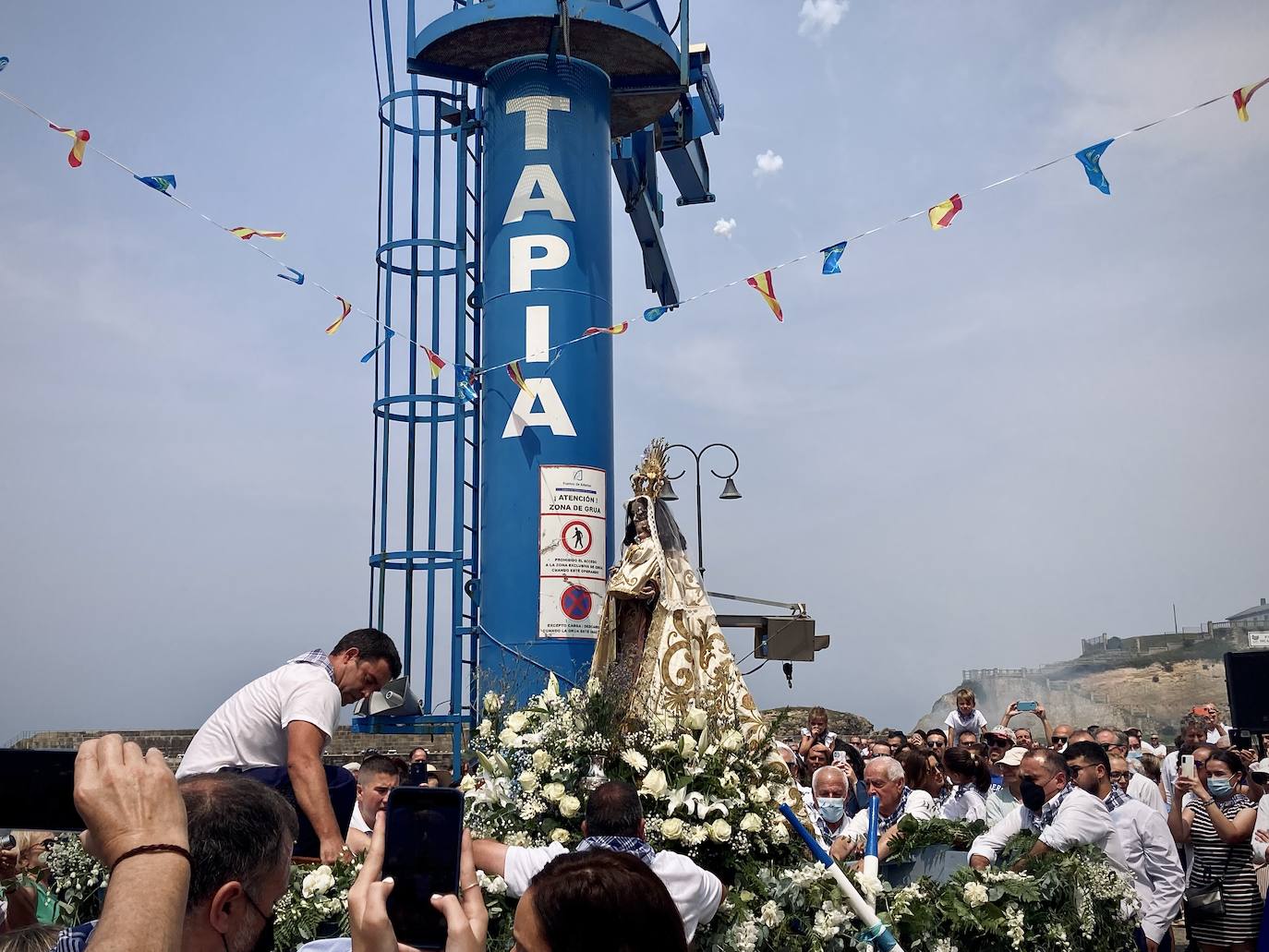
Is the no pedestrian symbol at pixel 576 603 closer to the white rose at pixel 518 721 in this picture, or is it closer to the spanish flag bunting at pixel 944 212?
the spanish flag bunting at pixel 944 212

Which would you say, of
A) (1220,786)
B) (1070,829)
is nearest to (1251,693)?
(1220,786)

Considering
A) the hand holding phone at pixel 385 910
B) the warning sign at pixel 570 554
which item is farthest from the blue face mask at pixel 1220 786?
the hand holding phone at pixel 385 910

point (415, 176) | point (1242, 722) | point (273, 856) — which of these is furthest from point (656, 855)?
point (415, 176)

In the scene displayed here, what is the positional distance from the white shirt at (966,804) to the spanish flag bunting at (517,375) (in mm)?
8066

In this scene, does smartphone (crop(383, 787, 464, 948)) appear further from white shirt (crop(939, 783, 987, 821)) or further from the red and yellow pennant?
the red and yellow pennant

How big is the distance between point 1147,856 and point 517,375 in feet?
31.0

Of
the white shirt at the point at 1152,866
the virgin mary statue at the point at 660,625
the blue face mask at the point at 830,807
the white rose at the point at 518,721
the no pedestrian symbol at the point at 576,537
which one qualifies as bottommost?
the white shirt at the point at 1152,866

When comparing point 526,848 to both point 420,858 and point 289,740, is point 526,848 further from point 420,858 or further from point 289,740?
point 420,858

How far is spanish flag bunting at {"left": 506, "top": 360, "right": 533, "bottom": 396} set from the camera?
1487 cm

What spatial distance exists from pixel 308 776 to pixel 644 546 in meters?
4.08

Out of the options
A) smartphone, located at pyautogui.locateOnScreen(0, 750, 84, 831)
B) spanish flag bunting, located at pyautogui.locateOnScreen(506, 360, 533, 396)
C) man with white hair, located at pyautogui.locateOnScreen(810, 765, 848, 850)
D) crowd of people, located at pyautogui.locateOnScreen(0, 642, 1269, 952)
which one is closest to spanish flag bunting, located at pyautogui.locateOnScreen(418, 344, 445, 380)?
spanish flag bunting, located at pyautogui.locateOnScreen(506, 360, 533, 396)

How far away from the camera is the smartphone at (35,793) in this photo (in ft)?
9.57

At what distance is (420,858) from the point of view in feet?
8.85

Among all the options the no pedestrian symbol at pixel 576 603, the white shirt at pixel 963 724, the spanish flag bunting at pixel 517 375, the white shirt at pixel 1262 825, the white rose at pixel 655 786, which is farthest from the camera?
the spanish flag bunting at pixel 517 375
